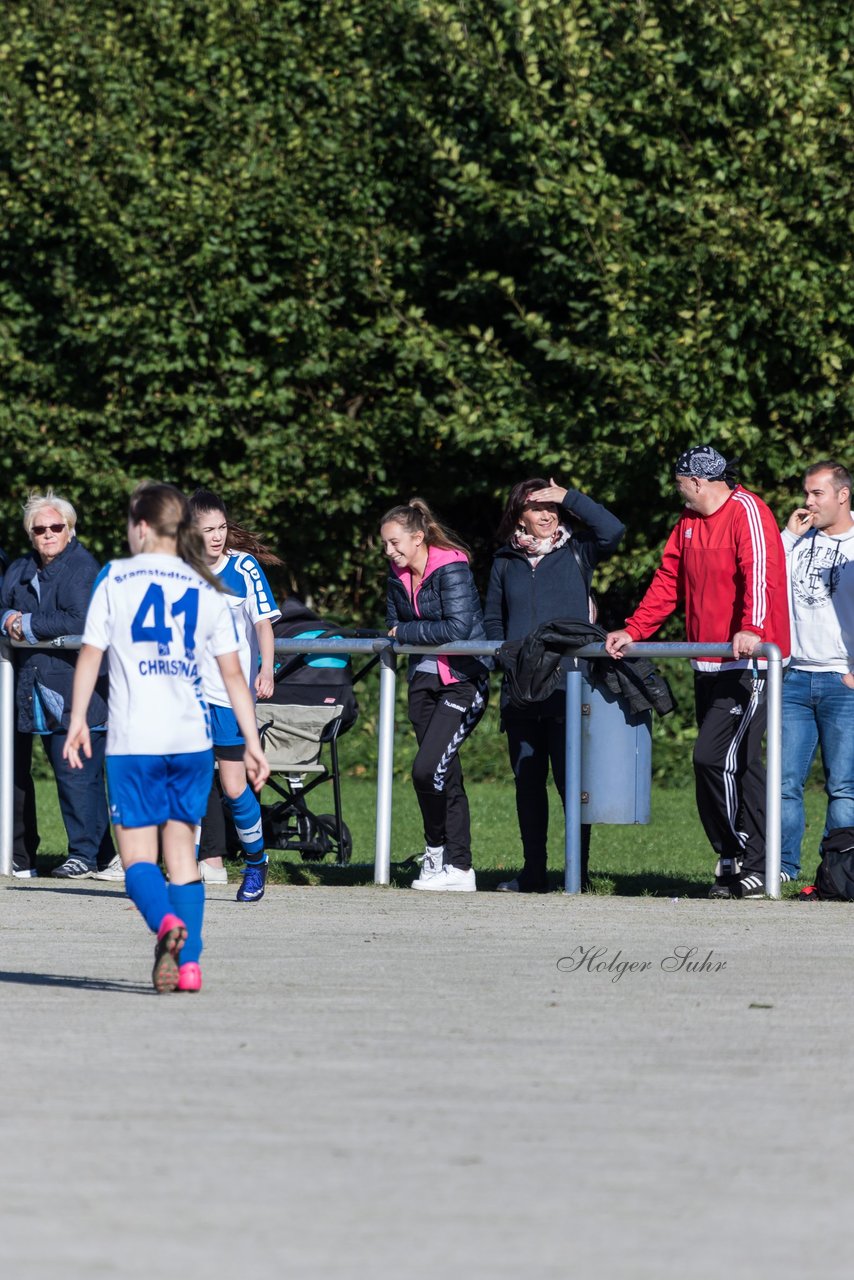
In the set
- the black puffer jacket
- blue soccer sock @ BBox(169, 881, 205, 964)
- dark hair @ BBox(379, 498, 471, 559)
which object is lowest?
blue soccer sock @ BBox(169, 881, 205, 964)

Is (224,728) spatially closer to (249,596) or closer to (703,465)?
(249,596)

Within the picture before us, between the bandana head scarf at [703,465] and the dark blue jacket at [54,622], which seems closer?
the bandana head scarf at [703,465]

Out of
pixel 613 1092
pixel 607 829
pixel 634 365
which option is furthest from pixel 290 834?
pixel 634 365

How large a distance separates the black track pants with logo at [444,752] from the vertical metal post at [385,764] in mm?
128

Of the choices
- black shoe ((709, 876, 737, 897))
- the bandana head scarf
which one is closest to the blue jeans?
black shoe ((709, 876, 737, 897))

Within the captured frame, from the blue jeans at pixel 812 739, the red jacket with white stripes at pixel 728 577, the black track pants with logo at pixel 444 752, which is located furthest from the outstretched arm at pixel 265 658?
the blue jeans at pixel 812 739

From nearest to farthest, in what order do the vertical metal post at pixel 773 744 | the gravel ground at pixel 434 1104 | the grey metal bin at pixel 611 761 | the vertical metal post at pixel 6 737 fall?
the gravel ground at pixel 434 1104, the vertical metal post at pixel 773 744, the grey metal bin at pixel 611 761, the vertical metal post at pixel 6 737

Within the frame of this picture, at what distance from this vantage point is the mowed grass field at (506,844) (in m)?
11.2

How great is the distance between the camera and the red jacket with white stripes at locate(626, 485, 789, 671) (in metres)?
9.46

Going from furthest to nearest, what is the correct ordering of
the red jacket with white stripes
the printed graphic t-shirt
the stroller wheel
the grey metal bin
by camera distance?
the stroller wheel
the printed graphic t-shirt
the grey metal bin
the red jacket with white stripes

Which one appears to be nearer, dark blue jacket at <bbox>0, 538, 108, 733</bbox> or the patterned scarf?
the patterned scarf

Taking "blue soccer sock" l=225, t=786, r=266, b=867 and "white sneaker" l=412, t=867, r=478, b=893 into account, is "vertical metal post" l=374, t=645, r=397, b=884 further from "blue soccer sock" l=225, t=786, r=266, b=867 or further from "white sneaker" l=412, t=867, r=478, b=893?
"blue soccer sock" l=225, t=786, r=266, b=867

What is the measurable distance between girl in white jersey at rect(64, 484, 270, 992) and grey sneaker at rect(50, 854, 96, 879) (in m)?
4.29

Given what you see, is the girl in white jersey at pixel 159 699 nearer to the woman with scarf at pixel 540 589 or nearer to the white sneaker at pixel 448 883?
the woman with scarf at pixel 540 589
